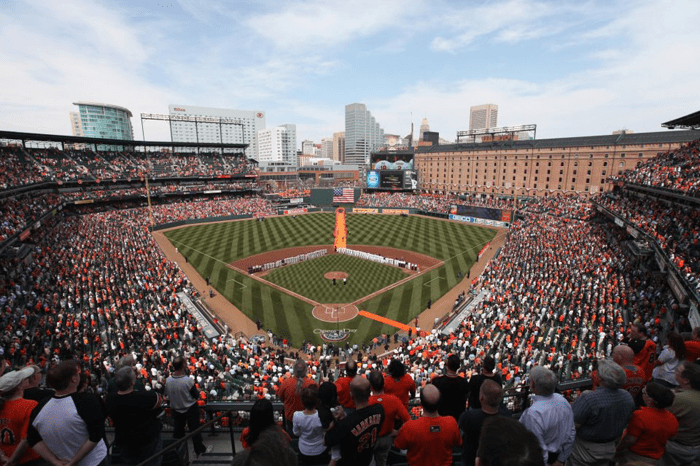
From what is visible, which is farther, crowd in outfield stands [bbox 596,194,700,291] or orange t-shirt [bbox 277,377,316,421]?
crowd in outfield stands [bbox 596,194,700,291]

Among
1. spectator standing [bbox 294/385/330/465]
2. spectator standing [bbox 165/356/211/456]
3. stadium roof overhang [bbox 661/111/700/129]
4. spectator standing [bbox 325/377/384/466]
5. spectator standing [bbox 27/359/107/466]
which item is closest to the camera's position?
spectator standing [bbox 27/359/107/466]

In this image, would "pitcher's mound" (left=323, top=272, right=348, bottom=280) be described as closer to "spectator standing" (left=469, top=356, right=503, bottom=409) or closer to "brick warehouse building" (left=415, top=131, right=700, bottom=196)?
"spectator standing" (left=469, top=356, right=503, bottom=409)

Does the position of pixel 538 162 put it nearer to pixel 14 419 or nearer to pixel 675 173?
pixel 675 173

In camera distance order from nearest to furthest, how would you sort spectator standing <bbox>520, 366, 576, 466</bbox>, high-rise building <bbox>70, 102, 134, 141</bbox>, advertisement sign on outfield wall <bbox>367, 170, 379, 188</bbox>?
spectator standing <bbox>520, 366, 576, 466</bbox> → advertisement sign on outfield wall <bbox>367, 170, 379, 188</bbox> → high-rise building <bbox>70, 102, 134, 141</bbox>

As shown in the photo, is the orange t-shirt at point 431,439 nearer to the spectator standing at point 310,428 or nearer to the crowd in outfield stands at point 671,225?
the spectator standing at point 310,428

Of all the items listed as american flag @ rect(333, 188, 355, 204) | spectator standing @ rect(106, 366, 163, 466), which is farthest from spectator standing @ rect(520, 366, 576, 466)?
american flag @ rect(333, 188, 355, 204)

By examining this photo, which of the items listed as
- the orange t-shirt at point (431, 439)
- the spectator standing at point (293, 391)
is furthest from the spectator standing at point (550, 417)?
the spectator standing at point (293, 391)

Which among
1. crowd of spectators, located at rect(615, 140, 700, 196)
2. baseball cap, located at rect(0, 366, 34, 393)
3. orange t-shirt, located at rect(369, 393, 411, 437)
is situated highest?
crowd of spectators, located at rect(615, 140, 700, 196)

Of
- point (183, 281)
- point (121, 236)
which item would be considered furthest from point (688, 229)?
point (121, 236)
